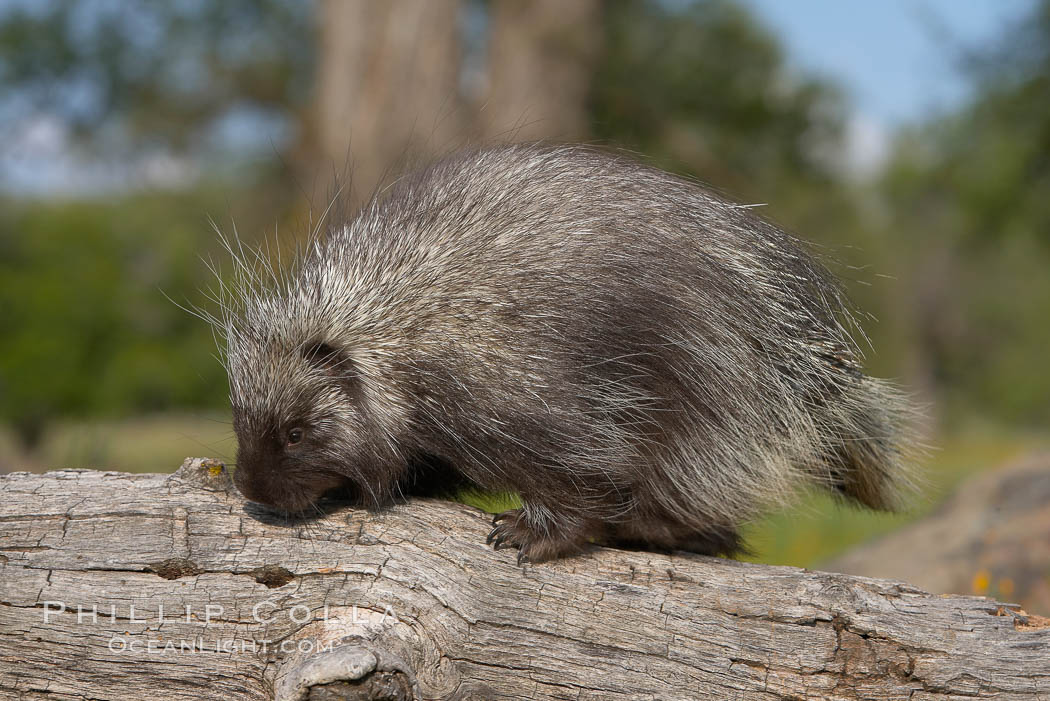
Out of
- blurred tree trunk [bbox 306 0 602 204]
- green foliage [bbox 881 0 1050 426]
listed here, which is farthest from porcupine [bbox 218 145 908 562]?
green foliage [bbox 881 0 1050 426]

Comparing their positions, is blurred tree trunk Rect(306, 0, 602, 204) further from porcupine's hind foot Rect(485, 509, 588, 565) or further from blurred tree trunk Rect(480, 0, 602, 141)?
porcupine's hind foot Rect(485, 509, 588, 565)

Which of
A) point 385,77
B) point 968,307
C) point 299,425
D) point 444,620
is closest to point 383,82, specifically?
point 385,77

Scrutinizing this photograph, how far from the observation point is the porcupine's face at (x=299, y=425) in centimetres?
257

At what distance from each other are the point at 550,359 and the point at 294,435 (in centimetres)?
77

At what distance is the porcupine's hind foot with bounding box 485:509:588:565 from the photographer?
2.55 metres

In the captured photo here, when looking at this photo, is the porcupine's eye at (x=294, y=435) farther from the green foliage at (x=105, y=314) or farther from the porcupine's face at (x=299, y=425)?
the green foliage at (x=105, y=314)

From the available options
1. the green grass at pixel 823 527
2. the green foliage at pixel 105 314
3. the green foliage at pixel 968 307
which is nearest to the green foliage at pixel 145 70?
the green foliage at pixel 105 314

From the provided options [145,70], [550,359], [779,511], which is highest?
[145,70]

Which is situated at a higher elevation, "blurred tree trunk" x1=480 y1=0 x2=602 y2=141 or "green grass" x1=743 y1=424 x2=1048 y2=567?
"blurred tree trunk" x1=480 y1=0 x2=602 y2=141

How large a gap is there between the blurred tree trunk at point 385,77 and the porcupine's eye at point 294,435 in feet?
16.2

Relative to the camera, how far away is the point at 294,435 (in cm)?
262

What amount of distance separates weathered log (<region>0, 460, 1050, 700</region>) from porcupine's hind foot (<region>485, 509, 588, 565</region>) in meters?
0.04

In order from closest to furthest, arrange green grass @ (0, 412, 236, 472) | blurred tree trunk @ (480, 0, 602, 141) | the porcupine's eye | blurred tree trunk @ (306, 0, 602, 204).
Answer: the porcupine's eye < green grass @ (0, 412, 236, 472) < blurred tree trunk @ (306, 0, 602, 204) < blurred tree trunk @ (480, 0, 602, 141)

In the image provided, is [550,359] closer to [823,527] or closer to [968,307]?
[823,527]
